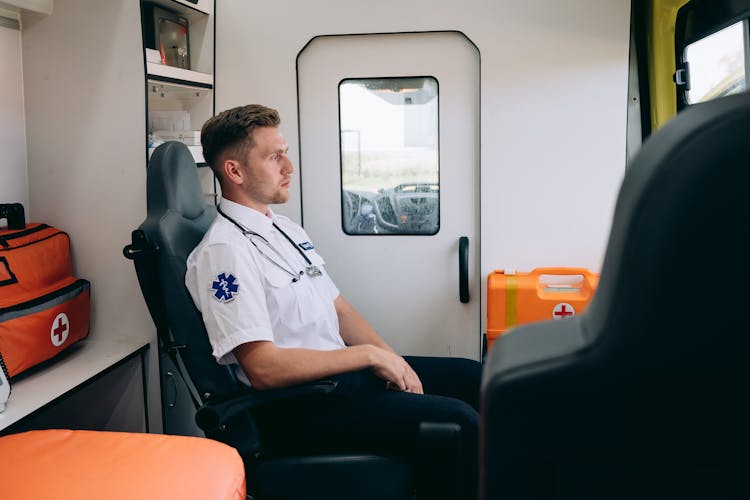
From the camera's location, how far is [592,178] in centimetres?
301

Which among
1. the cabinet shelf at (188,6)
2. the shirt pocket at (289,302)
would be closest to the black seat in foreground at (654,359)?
the shirt pocket at (289,302)

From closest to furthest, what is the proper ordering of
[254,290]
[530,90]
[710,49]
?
[254,290]
[710,49]
[530,90]

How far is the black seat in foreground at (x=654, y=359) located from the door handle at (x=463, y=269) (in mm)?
2291

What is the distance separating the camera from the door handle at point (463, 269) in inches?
121

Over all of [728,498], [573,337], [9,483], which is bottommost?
[9,483]

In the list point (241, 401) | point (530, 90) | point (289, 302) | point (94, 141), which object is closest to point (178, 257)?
point (289, 302)

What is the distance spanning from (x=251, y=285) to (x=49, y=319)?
0.95 metres

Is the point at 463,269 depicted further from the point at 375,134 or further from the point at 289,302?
the point at 289,302

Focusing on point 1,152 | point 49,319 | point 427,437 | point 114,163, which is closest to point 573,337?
point 427,437

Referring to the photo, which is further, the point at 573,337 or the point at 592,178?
the point at 592,178

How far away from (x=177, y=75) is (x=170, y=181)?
82cm

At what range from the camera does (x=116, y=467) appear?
169 centimetres

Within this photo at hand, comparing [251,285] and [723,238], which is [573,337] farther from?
[251,285]

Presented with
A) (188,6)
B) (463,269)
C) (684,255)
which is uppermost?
(188,6)
